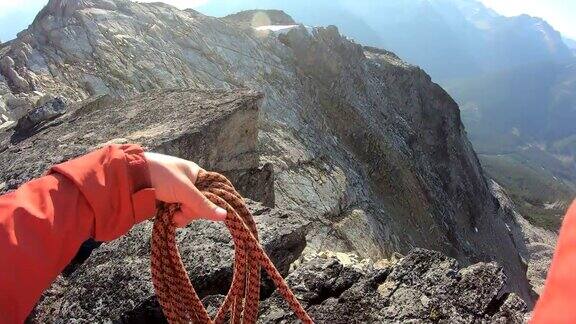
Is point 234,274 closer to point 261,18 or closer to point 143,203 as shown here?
point 143,203

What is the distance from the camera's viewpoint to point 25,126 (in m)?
12.1

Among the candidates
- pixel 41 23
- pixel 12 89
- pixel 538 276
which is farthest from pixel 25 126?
pixel 538 276

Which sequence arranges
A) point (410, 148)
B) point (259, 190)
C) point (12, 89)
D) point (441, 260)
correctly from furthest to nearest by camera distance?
point (410, 148), point (12, 89), point (259, 190), point (441, 260)

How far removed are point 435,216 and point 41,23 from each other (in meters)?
23.0

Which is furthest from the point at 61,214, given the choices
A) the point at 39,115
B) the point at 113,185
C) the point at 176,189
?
the point at 39,115

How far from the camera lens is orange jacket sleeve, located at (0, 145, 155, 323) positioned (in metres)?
2.54

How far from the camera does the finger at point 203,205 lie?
3.14 m

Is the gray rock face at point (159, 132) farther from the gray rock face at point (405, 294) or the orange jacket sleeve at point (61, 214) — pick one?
the orange jacket sleeve at point (61, 214)

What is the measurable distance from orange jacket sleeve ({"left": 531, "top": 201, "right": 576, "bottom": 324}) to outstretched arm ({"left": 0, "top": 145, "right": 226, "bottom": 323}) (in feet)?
6.91

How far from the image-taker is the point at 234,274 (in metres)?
3.45

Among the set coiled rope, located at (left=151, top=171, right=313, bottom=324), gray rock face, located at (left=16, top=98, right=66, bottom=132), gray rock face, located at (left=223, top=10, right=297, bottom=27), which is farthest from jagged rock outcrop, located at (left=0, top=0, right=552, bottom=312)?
gray rock face, located at (left=223, top=10, right=297, bottom=27)

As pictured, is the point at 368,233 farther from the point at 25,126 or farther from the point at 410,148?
the point at 410,148

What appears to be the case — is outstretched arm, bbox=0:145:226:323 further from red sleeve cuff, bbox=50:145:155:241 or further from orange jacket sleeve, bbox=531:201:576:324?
orange jacket sleeve, bbox=531:201:576:324

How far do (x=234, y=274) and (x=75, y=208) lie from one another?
1.15 m
